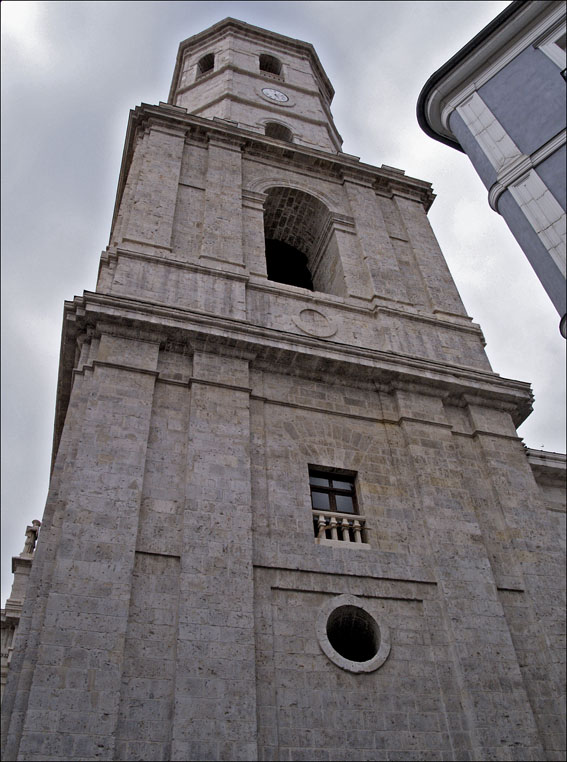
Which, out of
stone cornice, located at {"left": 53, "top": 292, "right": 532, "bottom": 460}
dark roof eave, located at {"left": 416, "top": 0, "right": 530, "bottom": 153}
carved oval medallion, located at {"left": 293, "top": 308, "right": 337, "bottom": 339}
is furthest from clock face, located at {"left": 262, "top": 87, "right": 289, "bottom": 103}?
stone cornice, located at {"left": 53, "top": 292, "right": 532, "bottom": 460}

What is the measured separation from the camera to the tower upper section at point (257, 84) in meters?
24.9

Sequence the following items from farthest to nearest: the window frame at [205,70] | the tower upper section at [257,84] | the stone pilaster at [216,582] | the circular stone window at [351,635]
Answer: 1. the window frame at [205,70]
2. the tower upper section at [257,84]
3. the circular stone window at [351,635]
4. the stone pilaster at [216,582]

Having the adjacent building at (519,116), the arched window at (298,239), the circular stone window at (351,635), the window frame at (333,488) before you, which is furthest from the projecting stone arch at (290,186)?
the circular stone window at (351,635)

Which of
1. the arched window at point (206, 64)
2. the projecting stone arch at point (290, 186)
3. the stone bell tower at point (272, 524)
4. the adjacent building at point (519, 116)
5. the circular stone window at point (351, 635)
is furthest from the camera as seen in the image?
the arched window at point (206, 64)

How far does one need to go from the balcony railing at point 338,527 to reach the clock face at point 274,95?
64.4 ft

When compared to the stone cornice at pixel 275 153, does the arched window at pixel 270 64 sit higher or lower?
higher

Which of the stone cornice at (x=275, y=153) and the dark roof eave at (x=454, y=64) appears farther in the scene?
the stone cornice at (x=275, y=153)

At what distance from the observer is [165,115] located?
66.1 feet

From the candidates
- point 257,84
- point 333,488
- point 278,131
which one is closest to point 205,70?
point 257,84

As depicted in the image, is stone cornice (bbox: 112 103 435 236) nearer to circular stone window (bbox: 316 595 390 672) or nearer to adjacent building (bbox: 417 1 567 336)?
adjacent building (bbox: 417 1 567 336)

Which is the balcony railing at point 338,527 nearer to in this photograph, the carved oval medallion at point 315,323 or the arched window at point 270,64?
the carved oval medallion at point 315,323

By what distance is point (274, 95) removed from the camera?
1053 inches

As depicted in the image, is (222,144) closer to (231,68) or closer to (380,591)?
(231,68)

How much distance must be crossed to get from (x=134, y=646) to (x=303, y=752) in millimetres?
2695
